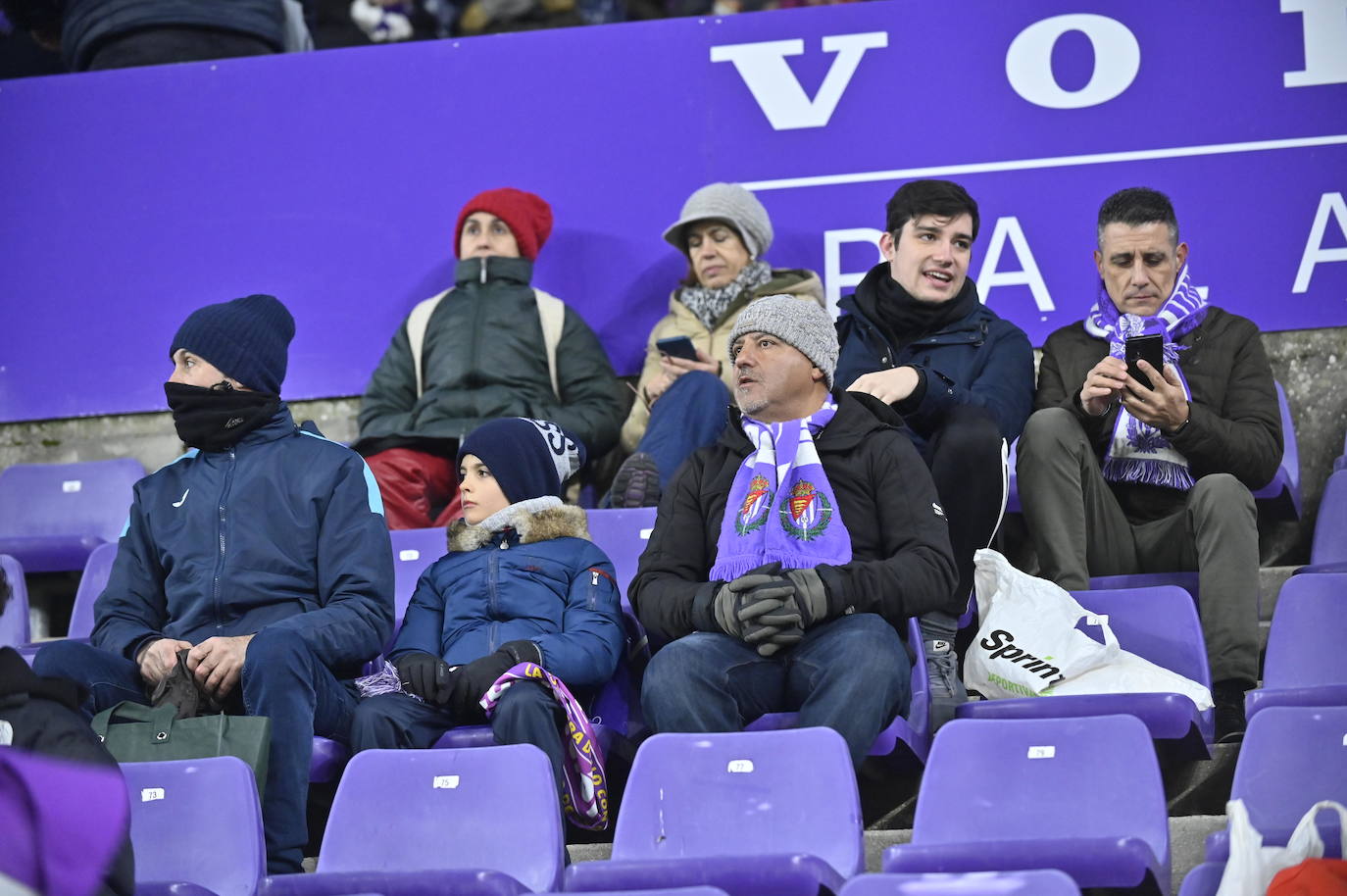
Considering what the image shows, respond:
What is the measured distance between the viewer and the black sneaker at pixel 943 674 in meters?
3.60

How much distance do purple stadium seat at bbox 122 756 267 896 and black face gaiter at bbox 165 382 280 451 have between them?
3.12ft

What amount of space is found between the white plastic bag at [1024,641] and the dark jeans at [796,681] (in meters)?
0.28

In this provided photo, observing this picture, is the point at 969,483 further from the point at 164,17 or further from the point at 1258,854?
the point at 164,17

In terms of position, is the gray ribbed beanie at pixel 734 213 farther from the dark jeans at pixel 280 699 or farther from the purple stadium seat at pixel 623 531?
the dark jeans at pixel 280 699

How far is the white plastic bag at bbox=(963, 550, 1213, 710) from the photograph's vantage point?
11.0 feet

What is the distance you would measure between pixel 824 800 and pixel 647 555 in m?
0.93

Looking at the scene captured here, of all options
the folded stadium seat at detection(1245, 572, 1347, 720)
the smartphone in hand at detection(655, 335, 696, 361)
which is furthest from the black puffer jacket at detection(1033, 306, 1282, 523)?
the smartphone in hand at detection(655, 335, 696, 361)

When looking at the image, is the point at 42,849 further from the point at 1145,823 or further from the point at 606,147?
the point at 606,147

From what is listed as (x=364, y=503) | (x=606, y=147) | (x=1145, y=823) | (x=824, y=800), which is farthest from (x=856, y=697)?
(x=606, y=147)

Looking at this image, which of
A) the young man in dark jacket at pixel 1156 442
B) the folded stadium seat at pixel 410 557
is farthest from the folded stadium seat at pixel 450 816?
the young man in dark jacket at pixel 1156 442

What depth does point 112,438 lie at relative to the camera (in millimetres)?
5562

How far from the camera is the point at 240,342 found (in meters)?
3.72

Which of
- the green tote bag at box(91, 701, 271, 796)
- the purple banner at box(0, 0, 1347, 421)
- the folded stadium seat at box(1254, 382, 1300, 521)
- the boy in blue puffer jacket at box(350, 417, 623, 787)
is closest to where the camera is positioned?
the green tote bag at box(91, 701, 271, 796)

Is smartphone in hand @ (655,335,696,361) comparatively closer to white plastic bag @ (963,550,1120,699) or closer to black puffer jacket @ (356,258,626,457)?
black puffer jacket @ (356,258,626,457)
